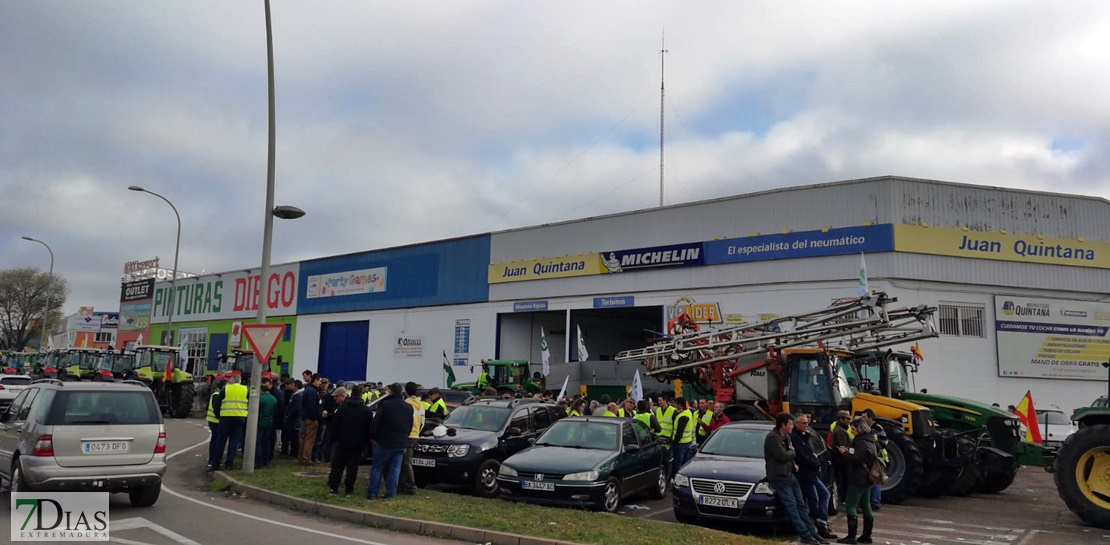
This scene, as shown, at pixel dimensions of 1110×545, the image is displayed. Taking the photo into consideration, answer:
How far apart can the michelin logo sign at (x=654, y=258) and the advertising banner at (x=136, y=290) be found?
48.4m

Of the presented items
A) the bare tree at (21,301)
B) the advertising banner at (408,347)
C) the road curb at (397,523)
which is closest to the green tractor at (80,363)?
the advertising banner at (408,347)

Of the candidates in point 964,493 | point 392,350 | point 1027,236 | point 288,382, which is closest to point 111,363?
point 392,350

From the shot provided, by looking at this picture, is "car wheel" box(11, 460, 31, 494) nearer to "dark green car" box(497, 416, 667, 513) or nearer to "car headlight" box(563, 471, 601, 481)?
"dark green car" box(497, 416, 667, 513)

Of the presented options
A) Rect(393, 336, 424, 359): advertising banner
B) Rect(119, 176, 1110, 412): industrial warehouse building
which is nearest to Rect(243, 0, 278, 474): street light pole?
Rect(119, 176, 1110, 412): industrial warehouse building

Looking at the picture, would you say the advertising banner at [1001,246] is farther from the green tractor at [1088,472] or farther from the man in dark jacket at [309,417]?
the man in dark jacket at [309,417]

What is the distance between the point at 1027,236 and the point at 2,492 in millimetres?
29905

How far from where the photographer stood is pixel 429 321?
40.1m

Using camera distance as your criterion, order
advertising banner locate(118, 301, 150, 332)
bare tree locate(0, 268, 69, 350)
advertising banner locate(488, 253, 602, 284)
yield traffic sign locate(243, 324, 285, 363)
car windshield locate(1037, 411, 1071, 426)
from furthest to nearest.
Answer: bare tree locate(0, 268, 69, 350) < advertising banner locate(118, 301, 150, 332) < advertising banner locate(488, 253, 602, 284) < car windshield locate(1037, 411, 1071, 426) < yield traffic sign locate(243, 324, 285, 363)

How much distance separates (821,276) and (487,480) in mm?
18641

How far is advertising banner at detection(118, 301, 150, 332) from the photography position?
6500 cm

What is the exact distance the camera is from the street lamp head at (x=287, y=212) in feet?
45.1

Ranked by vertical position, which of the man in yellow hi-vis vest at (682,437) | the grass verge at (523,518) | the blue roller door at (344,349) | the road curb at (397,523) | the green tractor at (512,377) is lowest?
the road curb at (397,523)

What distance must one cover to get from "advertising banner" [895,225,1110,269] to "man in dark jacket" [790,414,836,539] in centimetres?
1871

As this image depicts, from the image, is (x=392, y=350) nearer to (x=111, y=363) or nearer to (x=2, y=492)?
(x=111, y=363)
